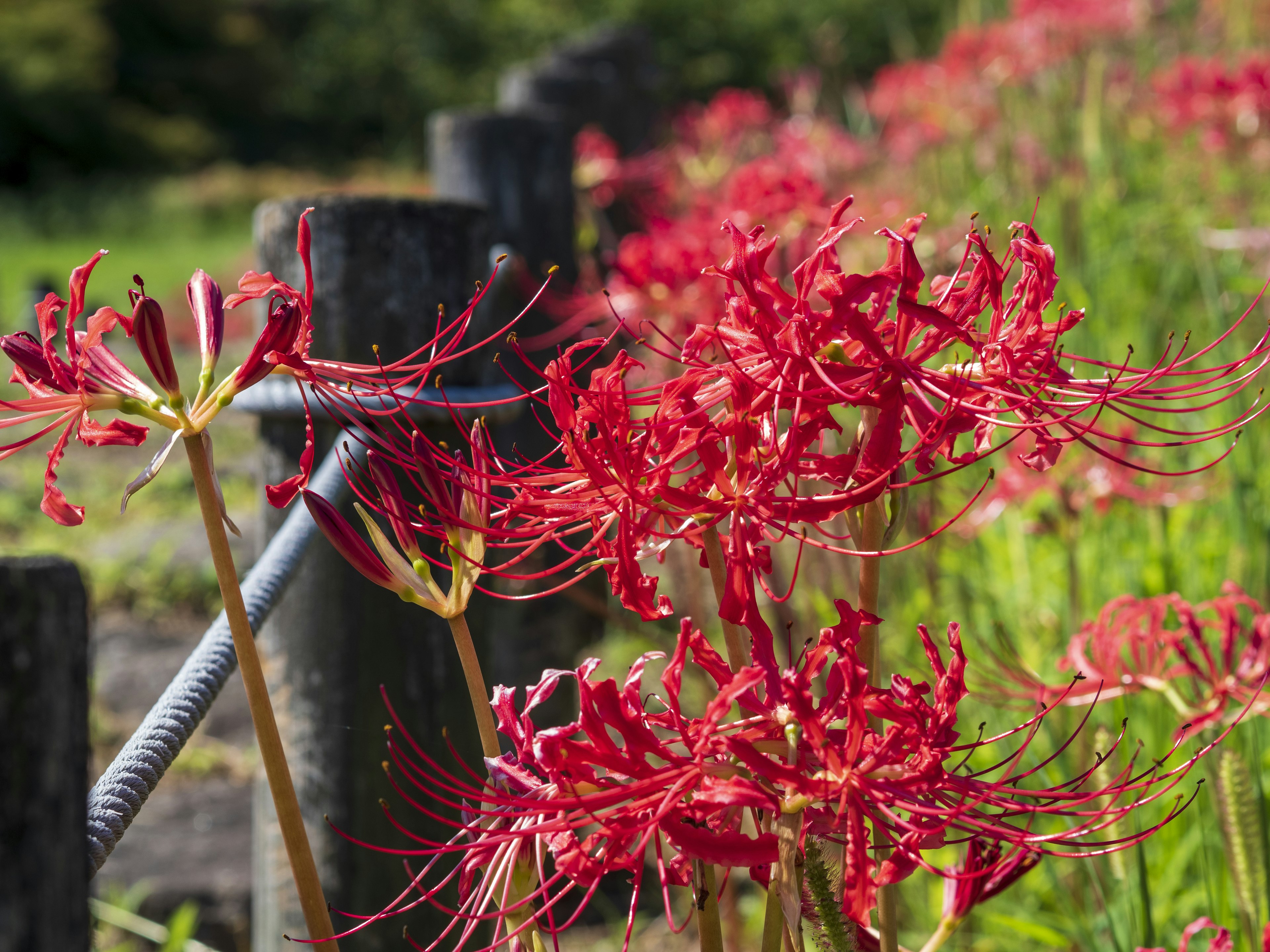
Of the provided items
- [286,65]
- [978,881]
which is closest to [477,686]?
[978,881]

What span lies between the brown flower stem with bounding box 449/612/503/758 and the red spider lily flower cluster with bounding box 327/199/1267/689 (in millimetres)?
36

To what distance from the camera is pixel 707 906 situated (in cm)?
55

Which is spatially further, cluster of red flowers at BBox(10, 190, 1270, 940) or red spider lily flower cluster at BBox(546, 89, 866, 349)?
red spider lily flower cluster at BBox(546, 89, 866, 349)

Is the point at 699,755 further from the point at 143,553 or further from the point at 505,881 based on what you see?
the point at 143,553

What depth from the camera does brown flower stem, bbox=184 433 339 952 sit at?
0.52 metres

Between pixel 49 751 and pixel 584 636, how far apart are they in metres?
2.31

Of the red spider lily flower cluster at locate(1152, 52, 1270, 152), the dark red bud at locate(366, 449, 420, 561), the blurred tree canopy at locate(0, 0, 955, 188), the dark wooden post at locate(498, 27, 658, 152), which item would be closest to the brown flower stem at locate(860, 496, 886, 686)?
the dark red bud at locate(366, 449, 420, 561)

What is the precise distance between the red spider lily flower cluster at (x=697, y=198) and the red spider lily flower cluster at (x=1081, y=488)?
0.48 metres

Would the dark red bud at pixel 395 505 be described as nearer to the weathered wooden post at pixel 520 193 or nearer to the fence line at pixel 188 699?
the fence line at pixel 188 699

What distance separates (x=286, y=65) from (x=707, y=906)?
2042cm

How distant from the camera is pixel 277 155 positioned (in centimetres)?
1862

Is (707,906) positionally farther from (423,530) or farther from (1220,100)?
(1220,100)

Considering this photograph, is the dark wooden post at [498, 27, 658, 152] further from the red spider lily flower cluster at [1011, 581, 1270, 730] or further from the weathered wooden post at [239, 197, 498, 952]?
the red spider lily flower cluster at [1011, 581, 1270, 730]

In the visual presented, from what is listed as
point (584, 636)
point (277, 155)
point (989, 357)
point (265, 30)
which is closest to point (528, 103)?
point (584, 636)
